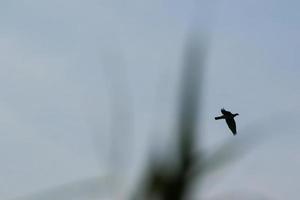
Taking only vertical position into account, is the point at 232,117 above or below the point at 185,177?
above

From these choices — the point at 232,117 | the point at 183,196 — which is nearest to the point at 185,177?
the point at 183,196

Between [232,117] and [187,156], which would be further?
[232,117]

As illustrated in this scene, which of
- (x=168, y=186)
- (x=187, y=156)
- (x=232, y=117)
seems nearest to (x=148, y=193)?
(x=168, y=186)

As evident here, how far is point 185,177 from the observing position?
543 cm

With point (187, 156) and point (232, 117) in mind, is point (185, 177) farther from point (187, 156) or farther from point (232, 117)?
point (232, 117)

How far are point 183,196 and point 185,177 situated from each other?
9.1 inches

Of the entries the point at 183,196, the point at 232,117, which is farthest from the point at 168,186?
the point at 232,117

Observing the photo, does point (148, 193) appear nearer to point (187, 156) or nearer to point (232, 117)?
point (187, 156)

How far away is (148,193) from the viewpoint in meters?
5.64

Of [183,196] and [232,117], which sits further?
[232,117]

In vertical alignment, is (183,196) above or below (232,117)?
below

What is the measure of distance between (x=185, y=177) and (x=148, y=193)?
55 cm

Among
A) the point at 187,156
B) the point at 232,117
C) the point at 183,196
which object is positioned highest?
the point at 232,117

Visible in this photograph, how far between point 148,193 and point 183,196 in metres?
0.48
